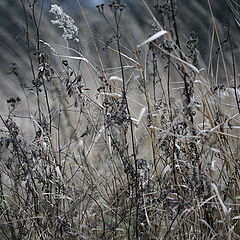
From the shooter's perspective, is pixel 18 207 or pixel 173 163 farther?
pixel 18 207

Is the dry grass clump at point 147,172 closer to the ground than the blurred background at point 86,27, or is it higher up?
closer to the ground

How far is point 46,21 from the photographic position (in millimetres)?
6578

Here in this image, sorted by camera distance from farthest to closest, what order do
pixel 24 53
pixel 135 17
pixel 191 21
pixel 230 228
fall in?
pixel 191 21
pixel 135 17
pixel 24 53
pixel 230 228

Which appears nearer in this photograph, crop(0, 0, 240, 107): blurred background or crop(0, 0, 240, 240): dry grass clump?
crop(0, 0, 240, 240): dry grass clump

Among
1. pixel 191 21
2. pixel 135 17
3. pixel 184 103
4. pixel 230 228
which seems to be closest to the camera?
pixel 230 228

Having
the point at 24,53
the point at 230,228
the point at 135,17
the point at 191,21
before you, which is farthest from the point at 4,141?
the point at 191,21

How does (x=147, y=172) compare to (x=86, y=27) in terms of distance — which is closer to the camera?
(x=147, y=172)

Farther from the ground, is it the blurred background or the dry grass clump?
the blurred background

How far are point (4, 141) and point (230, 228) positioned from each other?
1.01 meters

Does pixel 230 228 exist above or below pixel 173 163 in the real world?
below

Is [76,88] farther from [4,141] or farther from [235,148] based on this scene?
[235,148]

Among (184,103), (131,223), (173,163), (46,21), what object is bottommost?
(131,223)

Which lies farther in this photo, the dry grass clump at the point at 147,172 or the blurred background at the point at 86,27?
the blurred background at the point at 86,27

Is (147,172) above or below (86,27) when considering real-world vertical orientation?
below
